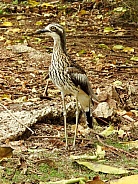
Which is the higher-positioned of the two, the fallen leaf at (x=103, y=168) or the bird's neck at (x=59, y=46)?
the bird's neck at (x=59, y=46)

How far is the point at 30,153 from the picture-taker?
Result: 481 centimetres

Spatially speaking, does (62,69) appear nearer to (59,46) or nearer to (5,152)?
(59,46)

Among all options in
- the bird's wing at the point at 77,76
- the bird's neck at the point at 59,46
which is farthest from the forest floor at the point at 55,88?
the bird's neck at the point at 59,46

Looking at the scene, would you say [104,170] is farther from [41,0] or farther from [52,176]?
[41,0]

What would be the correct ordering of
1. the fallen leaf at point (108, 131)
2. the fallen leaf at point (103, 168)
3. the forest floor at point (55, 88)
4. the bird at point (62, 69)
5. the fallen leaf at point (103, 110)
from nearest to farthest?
the fallen leaf at point (103, 168) → the forest floor at point (55, 88) → the bird at point (62, 69) → the fallen leaf at point (108, 131) → the fallen leaf at point (103, 110)

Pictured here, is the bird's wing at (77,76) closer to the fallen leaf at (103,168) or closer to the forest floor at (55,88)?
the forest floor at (55,88)

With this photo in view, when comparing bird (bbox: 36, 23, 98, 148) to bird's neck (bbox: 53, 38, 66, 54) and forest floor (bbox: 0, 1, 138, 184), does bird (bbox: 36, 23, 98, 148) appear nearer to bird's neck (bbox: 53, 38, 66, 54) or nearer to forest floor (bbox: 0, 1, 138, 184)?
bird's neck (bbox: 53, 38, 66, 54)

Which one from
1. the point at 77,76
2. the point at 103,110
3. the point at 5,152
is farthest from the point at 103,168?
the point at 103,110

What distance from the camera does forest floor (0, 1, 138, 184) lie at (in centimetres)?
450

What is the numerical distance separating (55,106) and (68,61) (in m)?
1.02

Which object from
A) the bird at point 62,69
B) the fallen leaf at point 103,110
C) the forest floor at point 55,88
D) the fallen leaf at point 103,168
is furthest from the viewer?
the fallen leaf at point 103,110

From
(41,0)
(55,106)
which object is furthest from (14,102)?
(41,0)

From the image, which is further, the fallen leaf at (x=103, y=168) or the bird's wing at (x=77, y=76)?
the bird's wing at (x=77, y=76)

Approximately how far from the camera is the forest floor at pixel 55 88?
4504 mm
